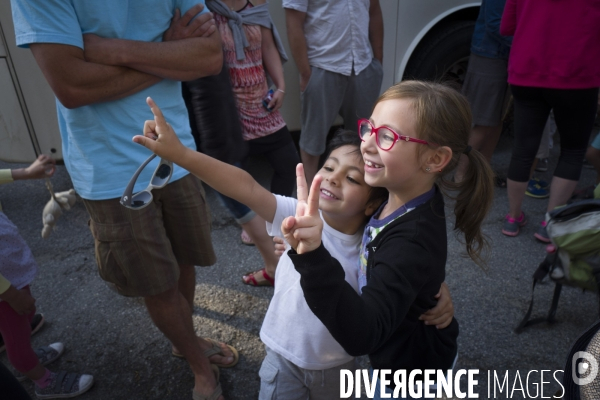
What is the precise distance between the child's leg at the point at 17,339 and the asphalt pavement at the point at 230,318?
0.24m

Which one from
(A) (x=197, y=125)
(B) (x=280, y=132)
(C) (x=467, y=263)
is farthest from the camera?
(C) (x=467, y=263)

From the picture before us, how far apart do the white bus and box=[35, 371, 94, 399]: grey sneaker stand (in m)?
1.74

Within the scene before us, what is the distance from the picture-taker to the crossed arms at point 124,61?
1.42m

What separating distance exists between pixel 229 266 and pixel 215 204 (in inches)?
37.7

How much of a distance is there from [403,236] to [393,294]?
0.17 metres

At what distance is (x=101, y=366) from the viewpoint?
2.21 meters

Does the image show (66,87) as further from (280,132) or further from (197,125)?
(280,132)

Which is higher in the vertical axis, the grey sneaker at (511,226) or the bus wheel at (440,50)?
the bus wheel at (440,50)

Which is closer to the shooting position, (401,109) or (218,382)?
(401,109)

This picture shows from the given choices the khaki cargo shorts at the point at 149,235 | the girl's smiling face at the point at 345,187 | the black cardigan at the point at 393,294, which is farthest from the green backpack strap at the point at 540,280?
the khaki cargo shorts at the point at 149,235

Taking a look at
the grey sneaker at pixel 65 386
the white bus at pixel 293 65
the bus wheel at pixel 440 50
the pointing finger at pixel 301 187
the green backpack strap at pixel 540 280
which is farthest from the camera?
the bus wheel at pixel 440 50

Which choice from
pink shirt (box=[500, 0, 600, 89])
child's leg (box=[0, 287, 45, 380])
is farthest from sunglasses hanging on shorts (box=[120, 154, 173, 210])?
pink shirt (box=[500, 0, 600, 89])

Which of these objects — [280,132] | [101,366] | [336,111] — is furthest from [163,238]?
[336,111]

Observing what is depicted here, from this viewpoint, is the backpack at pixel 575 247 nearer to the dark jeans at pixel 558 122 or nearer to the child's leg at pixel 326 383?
the dark jeans at pixel 558 122
